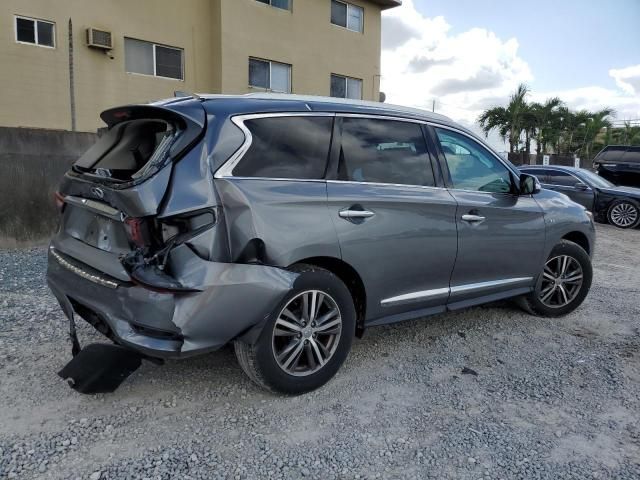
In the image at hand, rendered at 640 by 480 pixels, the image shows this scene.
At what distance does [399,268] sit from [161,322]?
164cm

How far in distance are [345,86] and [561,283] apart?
13.8m

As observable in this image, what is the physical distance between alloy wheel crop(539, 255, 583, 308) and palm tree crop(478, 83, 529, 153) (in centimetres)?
2789

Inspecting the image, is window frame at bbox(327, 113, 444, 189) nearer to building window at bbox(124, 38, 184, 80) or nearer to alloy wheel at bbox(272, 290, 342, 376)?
alloy wheel at bbox(272, 290, 342, 376)

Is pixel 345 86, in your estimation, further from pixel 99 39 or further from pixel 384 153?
pixel 384 153

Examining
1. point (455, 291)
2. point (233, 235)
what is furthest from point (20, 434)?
point (455, 291)

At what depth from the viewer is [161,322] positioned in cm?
268

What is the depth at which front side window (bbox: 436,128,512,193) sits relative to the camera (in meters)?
4.01

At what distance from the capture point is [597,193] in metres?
12.4

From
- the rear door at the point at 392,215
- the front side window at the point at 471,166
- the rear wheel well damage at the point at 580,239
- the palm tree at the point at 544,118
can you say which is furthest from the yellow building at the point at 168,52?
the palm tree at the point at 544,118

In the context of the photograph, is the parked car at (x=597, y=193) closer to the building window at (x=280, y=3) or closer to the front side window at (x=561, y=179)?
the front side window at (x=561, y=179)

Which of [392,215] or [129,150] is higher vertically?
[129,150]

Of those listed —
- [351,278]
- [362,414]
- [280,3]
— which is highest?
[280,3]

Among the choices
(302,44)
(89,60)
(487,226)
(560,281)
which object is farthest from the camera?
(302,44)

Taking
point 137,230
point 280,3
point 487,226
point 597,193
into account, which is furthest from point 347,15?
point 137,230
